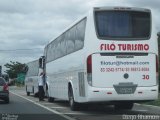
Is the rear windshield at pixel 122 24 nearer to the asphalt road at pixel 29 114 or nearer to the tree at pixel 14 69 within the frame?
the asphalt road at pixel 29 114

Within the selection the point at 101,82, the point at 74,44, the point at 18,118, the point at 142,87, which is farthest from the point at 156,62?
the point at 18,118

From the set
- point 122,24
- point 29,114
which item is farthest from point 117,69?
point 29,114

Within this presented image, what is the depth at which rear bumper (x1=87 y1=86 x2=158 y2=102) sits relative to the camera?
1727cm

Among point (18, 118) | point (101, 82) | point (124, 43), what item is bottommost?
point (18, 118)

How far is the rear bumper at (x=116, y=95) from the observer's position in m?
17.3

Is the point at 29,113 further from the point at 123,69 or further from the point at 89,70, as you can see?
the point at 123,69

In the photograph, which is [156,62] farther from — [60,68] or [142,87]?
[60,68]

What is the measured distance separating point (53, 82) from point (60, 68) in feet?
8.21

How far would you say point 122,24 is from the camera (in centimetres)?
1791

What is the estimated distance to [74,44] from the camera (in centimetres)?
2006

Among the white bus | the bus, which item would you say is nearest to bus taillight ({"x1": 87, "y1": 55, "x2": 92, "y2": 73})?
the white bus

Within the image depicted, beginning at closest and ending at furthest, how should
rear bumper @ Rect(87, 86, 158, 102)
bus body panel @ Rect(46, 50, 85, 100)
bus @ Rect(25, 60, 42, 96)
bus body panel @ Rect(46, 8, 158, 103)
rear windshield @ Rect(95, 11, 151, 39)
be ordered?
rear bumper @ Rect(87, 86, 158, 102) < bus body panel @ Rect(46, 8, 158, 103) < rear windshield @ Rect(95, 11, 151, 39) < bus body panel @ Rect(46, 50, 85, 100) < bus @ Rect(25, 60, 42, 96)

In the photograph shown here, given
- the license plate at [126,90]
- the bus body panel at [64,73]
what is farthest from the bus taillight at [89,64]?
the license plate at [126,90]

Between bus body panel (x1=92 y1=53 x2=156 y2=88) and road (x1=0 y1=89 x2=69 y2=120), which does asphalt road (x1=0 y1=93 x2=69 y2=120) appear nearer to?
road (x1=0 y1=89 x2=69 y2=120)
